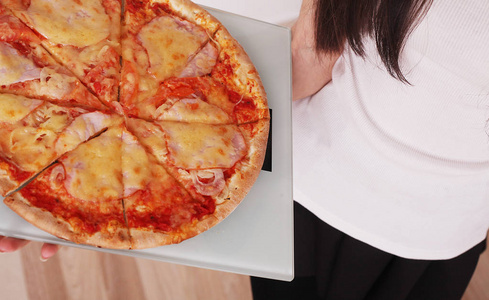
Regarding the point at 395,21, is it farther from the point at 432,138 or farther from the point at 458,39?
the point at 432,138

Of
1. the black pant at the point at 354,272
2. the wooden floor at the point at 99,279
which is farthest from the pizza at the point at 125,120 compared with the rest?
the wooden floor at the point at 99,279

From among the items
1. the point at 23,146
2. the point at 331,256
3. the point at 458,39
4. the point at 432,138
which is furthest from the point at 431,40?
the point at 23,146

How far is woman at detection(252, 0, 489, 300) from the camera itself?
1025mm

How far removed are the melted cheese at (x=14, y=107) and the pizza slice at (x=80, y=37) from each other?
6.5 inches

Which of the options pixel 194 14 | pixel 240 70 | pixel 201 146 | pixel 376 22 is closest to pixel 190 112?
pixel 201 146

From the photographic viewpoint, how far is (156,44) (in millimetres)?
1253

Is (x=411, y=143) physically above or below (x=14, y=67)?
below

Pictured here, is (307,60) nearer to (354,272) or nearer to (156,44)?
(156,44)

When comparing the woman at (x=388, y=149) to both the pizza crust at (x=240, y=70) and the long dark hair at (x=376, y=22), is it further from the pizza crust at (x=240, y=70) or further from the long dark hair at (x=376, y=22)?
the pizza crust at (x=240, y=70)

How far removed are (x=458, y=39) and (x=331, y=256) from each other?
873 mm

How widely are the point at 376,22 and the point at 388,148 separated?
41 centimetres

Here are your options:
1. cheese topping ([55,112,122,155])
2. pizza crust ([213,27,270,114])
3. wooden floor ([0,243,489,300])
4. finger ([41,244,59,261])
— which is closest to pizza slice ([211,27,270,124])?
pizza crust ([213,27,270,114])

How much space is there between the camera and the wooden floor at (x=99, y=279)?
2.05 m

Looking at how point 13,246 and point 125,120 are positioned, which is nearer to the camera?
point 13,246
